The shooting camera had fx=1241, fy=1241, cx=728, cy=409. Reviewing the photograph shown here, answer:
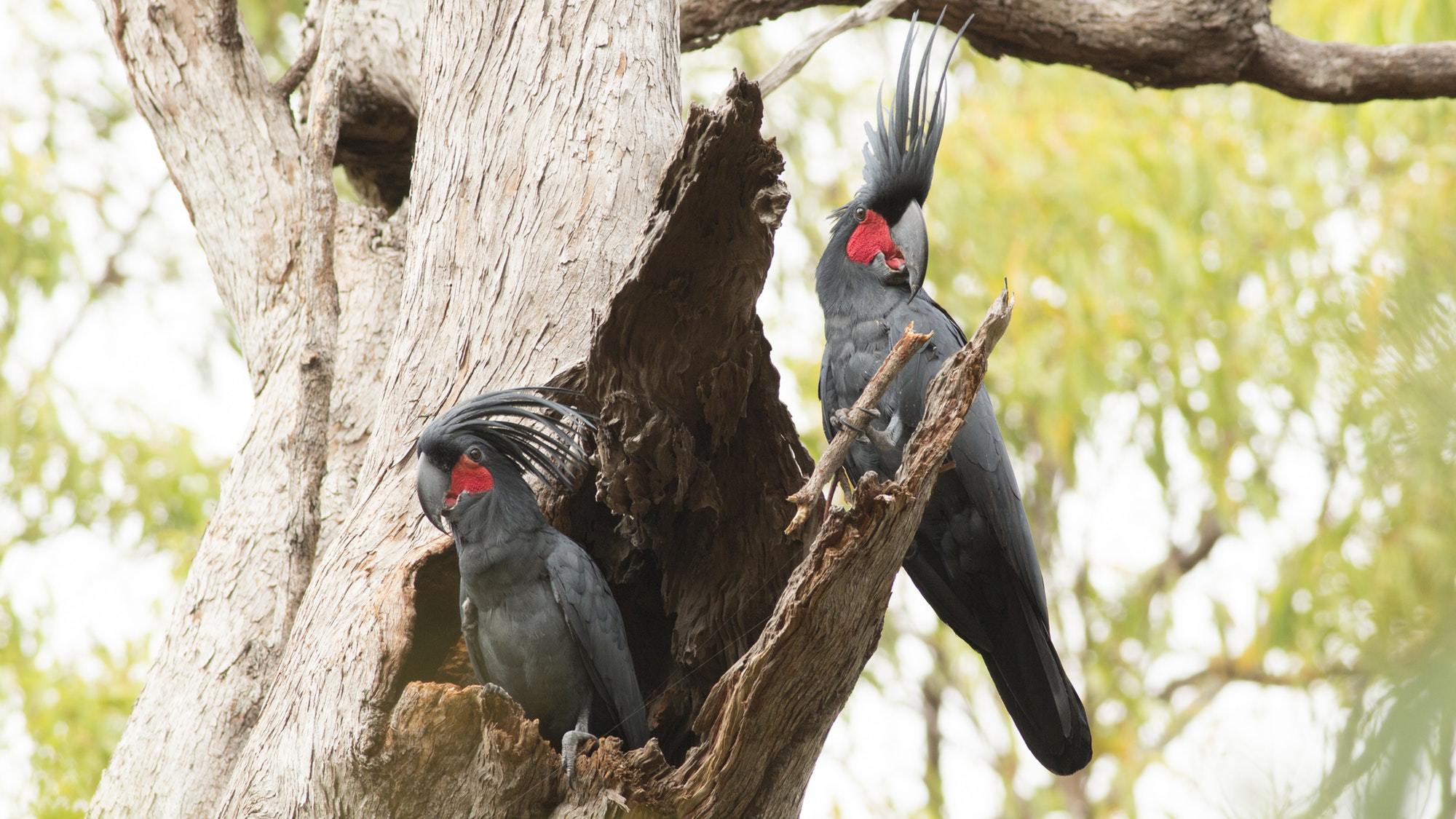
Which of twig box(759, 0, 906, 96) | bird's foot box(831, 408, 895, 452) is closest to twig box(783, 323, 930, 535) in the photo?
bird's foot box(831, 408, 895, 452)

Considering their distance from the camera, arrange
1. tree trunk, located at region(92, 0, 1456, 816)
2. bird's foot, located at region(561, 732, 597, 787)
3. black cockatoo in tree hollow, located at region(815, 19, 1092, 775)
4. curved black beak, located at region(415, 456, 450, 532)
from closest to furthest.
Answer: tree trunk, located at region(92, 0, 1456, 816)
bird's foot, located at region(561, 732, 597, 787)
curved black beak, located at region(415, 456, 450, 532)
black cockatoo in tree hollow, located at region(815, 19, 1092, 775)

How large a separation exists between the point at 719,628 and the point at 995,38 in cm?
287

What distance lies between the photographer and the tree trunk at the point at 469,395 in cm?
243

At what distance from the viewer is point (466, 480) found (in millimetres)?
3021

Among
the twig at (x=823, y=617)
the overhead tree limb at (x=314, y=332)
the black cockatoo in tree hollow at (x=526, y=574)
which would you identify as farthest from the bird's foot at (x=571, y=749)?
the overhead tree limb at (x=314, y=332)

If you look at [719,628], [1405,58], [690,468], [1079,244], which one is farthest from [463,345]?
[1079,244]

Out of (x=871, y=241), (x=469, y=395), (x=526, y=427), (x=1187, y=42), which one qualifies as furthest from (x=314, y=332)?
(x=1187, y=42)

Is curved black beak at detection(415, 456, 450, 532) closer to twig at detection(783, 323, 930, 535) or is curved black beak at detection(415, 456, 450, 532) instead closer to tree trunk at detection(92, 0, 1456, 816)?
tree trunk at detection(92, 0, 1456, 816)

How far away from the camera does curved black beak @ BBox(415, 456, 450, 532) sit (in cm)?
293

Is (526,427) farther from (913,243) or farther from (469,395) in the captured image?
(913,243)

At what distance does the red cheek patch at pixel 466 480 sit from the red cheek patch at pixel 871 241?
1.19 meters

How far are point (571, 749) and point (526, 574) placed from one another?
45cm

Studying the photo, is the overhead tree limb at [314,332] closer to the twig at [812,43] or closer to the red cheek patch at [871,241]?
the twig at [812,43]

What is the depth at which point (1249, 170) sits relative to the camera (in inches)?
277
